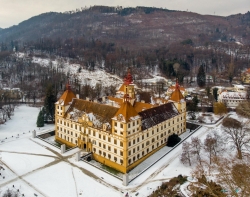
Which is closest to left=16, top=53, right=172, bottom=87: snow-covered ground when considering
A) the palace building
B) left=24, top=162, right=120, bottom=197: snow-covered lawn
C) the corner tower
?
the corner tower

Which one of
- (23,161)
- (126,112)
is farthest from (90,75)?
(126,112)

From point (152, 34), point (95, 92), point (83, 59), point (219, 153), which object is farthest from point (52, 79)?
point (152, 34)

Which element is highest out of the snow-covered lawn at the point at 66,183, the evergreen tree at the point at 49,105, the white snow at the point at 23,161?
the evergreen tree at the point at 49,105

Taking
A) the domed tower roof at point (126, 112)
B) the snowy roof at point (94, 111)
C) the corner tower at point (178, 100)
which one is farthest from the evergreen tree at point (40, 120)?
the corner tower at point (178, 100)

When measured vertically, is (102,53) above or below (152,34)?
below

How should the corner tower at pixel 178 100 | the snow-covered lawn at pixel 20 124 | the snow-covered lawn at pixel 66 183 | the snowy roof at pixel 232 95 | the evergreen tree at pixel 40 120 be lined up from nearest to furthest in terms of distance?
the snow-covered lawn at pixel 66 183 → the corner tower at pixel 178 100 → the snow-covered lawn at pixel 20 124 → the evergreen tree at pixel 40 120 → the snowy roof at pixel 232 95

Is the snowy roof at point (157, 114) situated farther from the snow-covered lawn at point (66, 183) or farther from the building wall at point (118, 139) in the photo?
the snow-covered lawn at point (66, 183)

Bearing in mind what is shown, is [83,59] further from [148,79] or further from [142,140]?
[142,140]

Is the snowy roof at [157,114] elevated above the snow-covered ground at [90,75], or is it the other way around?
the snow-covered ground at [90,75]
